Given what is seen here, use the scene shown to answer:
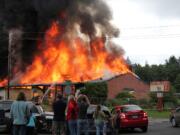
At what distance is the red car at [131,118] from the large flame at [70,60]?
737 inches

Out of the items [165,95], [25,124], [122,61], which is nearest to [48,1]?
[122,61]

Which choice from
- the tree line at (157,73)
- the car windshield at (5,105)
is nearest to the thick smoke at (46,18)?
the car windshield at (5,105)

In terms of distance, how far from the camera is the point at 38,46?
164 feet

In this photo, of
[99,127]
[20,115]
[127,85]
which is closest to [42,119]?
[99,127]

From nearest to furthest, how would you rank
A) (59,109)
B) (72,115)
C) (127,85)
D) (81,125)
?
(59,109)
(72,115)
(81,125)
(127,85)

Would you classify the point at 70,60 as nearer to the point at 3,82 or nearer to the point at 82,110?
the point at 3,82

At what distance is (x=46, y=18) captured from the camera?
159 feet

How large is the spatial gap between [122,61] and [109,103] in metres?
10.3

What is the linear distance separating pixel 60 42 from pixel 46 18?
11.3 ft

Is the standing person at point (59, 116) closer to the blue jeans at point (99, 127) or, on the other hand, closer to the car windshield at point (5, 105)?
the blue jeans at point (99, 127)

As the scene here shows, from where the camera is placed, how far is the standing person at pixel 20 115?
511 inches

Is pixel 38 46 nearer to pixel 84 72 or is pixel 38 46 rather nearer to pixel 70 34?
pixel 70 34

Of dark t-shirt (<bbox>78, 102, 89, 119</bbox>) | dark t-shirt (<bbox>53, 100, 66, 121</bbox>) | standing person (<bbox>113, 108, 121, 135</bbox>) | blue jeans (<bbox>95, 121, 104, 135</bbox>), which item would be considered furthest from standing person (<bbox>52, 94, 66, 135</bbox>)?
standing person (<bbox>113, 108, 121, 135</bbox>)

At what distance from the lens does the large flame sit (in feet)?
140
